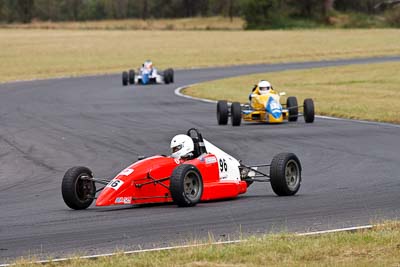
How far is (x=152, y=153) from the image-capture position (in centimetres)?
1869

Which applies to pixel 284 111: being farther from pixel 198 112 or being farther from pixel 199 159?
pixel 199 159

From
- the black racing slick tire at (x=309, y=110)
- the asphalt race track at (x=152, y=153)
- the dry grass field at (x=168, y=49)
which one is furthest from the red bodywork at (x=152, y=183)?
the dry grass field at (x=168, y=49)

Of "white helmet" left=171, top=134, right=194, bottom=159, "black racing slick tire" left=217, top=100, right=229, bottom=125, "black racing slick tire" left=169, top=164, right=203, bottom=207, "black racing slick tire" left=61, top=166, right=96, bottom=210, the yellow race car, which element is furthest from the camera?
"black racing slick tire" left=217, top=100, right=229, bottom=125

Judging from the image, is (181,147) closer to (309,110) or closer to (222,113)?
(222,113)

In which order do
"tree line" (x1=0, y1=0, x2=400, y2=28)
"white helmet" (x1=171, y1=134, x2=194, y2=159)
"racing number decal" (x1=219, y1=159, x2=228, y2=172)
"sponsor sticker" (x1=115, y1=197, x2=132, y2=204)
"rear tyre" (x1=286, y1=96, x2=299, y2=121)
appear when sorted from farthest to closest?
1. "tree line" (x1=0, y1=0, x2=400, y2=28)
2. "rear tyre" (x1=286, y1=96, x2=299, y2=121)
3. "racing number decal" (x1=219, y1=159, x2=228, y2=172)
4. "white helmet" (x1=171, y1=134, x2=194, y2=159)
5. "sponsor sticker" (x1=115, y1=197, x2=132, y2=204)

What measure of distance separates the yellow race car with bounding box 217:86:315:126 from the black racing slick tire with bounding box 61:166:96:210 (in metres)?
12.3

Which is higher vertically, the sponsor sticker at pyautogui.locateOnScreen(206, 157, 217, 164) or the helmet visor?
the helmet visor

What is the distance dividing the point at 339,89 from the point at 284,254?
30698 millimetres

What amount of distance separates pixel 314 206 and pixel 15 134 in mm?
13450

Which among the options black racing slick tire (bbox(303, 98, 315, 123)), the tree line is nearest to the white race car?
black racing slick tire (bbox(303, 98, 315, 123))

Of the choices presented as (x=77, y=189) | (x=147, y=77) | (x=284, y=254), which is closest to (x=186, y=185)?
(x=77, y=189)

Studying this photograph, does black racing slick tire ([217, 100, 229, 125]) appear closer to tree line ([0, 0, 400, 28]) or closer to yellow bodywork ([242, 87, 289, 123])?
yellow bodywork ([242, 87, 289, 123])

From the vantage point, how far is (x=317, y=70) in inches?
2085

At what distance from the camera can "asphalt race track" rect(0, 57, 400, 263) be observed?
977 cm
